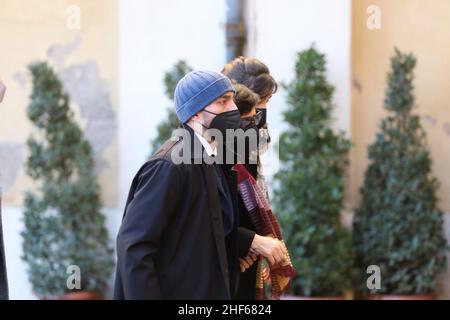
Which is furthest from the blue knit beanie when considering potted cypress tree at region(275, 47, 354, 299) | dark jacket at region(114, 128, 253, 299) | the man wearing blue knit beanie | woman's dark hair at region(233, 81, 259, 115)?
potted cypress tree at region(275, 47, 354, 299)

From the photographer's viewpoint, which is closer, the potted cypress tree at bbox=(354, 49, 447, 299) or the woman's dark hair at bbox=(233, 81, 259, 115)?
the woman's dark hair at bbox=(233, 81, 259, 115)

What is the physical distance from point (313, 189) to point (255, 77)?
2.91 metres

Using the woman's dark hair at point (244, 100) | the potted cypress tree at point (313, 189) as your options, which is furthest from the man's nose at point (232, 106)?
the potted cypress tree at point (313, 189)

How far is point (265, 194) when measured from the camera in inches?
148

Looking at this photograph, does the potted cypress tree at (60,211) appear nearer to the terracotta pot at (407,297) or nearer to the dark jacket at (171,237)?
the terracotta pot at (407,297)

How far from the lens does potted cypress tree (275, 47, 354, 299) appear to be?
659 cm

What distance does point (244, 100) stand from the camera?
11.9 feet

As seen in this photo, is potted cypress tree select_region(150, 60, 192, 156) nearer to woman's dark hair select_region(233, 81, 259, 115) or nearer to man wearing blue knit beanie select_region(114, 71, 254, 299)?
woman's dark hair select_region(233, 81, 259, 115)

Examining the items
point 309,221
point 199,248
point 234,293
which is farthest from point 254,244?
point 309,221

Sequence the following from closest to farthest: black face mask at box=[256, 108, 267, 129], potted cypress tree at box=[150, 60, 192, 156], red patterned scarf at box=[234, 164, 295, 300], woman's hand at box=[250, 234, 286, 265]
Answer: woman's hand at box=[250, 234, 286, 265] → red patterned scarf at box=[234, 164, 295, 300] → black face mask at box=[256, 108, 267, 129] → potted cypress tree at box=[150, 60, 192, 156]

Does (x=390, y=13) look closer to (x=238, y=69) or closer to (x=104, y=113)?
(x=104, y=113)

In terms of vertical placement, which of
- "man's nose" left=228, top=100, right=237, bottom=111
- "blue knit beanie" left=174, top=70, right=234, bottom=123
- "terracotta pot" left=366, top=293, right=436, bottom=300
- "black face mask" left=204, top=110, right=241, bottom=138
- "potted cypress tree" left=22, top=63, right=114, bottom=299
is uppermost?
"blue knit beanie" left=174, top=70, right=234, bottom=123

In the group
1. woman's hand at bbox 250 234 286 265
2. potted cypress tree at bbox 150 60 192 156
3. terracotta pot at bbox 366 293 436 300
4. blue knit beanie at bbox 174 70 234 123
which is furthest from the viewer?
potted cypress tree at bbox 150 60 192 156

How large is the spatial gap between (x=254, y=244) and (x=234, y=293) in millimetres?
216
